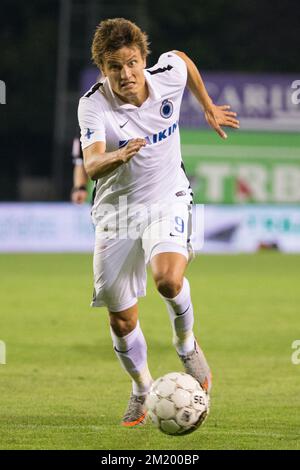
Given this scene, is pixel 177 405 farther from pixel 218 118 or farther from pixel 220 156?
pixel 220 156

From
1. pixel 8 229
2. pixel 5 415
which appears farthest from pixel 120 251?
pixel 8 229

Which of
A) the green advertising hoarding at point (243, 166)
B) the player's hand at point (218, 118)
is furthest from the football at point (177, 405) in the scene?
the green advertising hoarding at point (243, 166)

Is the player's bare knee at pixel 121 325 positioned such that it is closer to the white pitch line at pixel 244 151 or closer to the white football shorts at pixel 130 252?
the white football shorts at pixel 130 252

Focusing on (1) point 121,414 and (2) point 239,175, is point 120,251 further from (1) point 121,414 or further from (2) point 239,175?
(2) point 239,175

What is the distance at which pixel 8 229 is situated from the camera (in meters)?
25.1

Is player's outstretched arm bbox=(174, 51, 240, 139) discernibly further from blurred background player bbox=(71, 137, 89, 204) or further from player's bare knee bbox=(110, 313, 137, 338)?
blurred background player bbox=(71, 137, 89, 204)

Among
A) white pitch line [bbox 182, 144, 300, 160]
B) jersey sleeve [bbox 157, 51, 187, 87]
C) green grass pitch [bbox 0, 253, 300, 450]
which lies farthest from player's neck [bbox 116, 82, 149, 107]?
white pitch line [bbox 182, 144, 300, 160]

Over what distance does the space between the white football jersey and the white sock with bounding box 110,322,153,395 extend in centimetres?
75

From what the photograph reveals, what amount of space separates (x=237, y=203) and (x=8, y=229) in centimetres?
576

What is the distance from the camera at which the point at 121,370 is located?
10031 mm

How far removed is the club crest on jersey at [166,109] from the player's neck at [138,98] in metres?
0.12

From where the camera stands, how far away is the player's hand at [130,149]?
21.8ft
